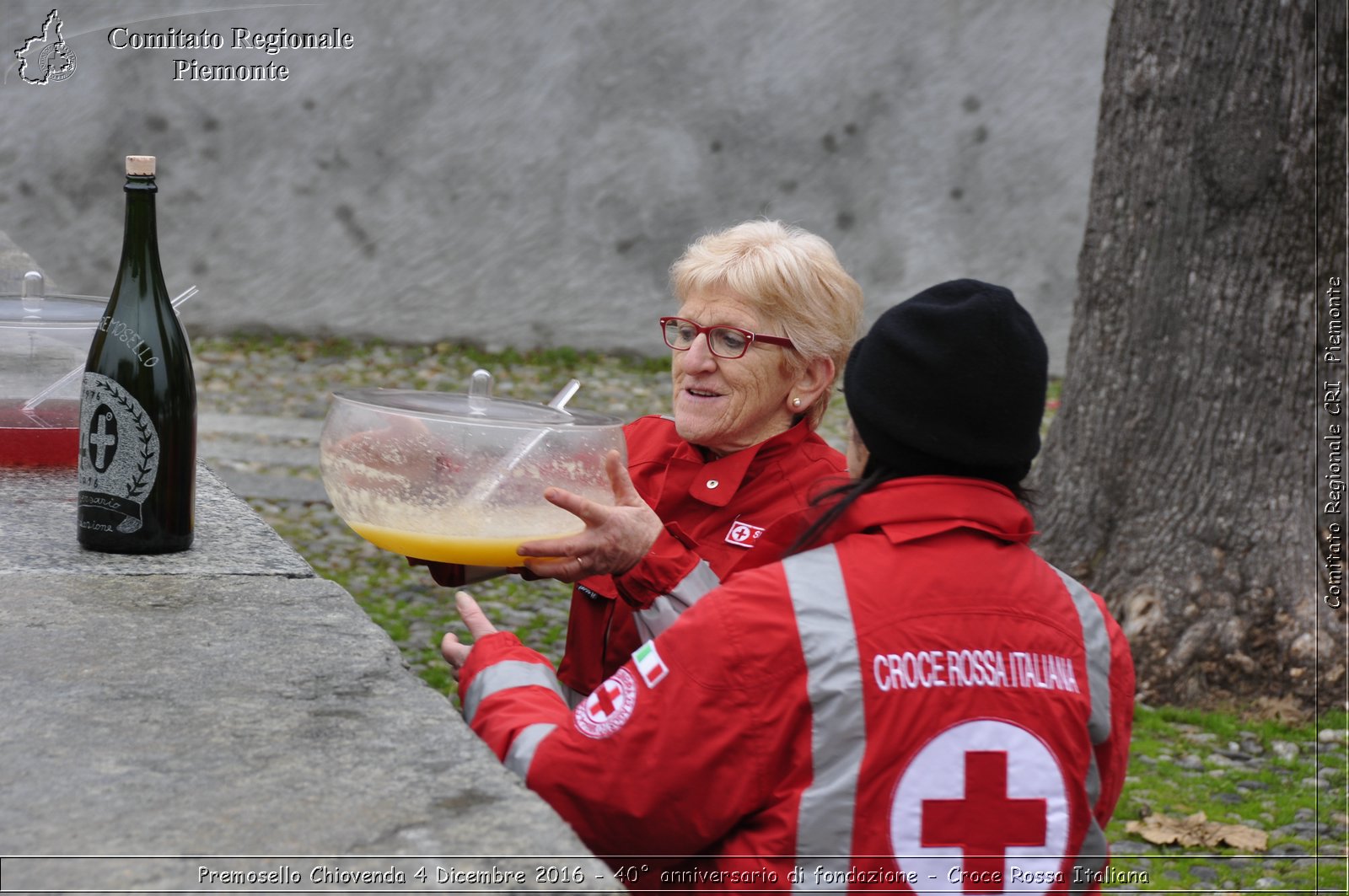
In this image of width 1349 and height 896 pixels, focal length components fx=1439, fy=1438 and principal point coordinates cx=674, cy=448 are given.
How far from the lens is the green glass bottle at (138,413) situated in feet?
6.72

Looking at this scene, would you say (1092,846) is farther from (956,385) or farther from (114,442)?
(114,442)

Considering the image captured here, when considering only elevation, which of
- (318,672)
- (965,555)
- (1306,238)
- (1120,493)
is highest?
(1306,238)

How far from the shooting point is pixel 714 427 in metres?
2.66

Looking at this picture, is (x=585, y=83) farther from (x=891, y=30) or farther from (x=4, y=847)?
(x=4, y=847)

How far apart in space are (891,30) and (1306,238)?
496 centimetres

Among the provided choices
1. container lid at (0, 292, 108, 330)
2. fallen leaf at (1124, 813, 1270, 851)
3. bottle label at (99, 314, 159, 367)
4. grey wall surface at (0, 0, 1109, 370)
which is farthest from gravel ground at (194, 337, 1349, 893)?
bottle label at (99, 314, 159, 367)

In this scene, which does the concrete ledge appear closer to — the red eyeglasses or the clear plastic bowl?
the clear plastic bowl

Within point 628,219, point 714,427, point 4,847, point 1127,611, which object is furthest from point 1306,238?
point 628,219

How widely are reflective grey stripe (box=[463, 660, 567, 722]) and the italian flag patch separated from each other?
235mm

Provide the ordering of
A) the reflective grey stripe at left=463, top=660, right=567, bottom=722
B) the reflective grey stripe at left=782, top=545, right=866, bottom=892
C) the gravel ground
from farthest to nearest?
the gravel ground
the reflective grey stripe at left=463, top=660, right=567, bottom=722
the reflective grey stripe at left=782, top=545, right=866, bottom=892

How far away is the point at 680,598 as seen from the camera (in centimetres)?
229

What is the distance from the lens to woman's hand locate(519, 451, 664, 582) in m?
2.08

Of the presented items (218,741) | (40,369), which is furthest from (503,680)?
(40,369)

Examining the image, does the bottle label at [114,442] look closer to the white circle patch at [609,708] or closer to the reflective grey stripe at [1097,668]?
the white circle patch at [609,708]
